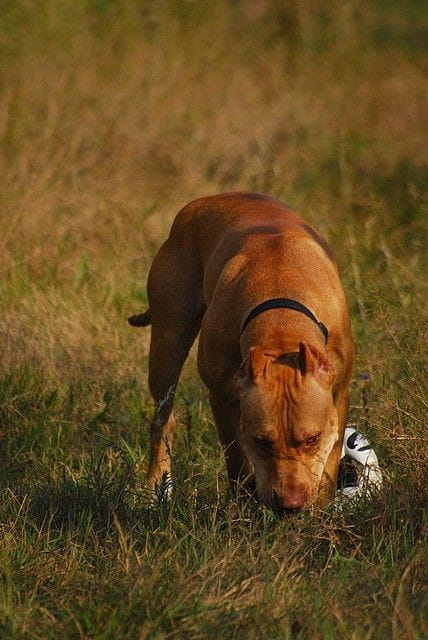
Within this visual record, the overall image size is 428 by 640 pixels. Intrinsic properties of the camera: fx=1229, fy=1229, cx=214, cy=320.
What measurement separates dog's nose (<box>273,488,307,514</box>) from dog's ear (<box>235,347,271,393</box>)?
0.41 m

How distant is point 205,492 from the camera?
4918mm

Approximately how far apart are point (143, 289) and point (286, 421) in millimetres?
3242

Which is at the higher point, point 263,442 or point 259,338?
point 259,338

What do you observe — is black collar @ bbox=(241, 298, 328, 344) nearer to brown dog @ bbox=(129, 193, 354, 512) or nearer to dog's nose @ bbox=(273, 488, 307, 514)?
brown dog @ bbox=(129, 193, 354, 512)

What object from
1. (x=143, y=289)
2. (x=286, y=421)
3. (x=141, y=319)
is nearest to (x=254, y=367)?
(x=286, y=421)

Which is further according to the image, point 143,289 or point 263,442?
point 143,289

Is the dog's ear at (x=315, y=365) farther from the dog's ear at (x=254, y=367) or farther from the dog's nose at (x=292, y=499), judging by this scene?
the dog's nose at (x=292, y=499)

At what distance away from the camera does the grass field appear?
3904 mm

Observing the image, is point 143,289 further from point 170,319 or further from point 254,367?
point 254,367

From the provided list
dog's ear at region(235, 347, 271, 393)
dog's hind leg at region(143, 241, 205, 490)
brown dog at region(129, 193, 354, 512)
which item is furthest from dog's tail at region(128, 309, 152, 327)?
dog's ear at region(235, 347, 271, 393)

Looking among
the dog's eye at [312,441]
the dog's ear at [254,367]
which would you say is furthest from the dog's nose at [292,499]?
the dog's ear at [254,367]

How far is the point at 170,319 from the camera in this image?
5.74 metres

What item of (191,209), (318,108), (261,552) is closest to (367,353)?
(191,209)

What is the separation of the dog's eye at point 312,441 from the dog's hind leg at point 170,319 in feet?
4.64
